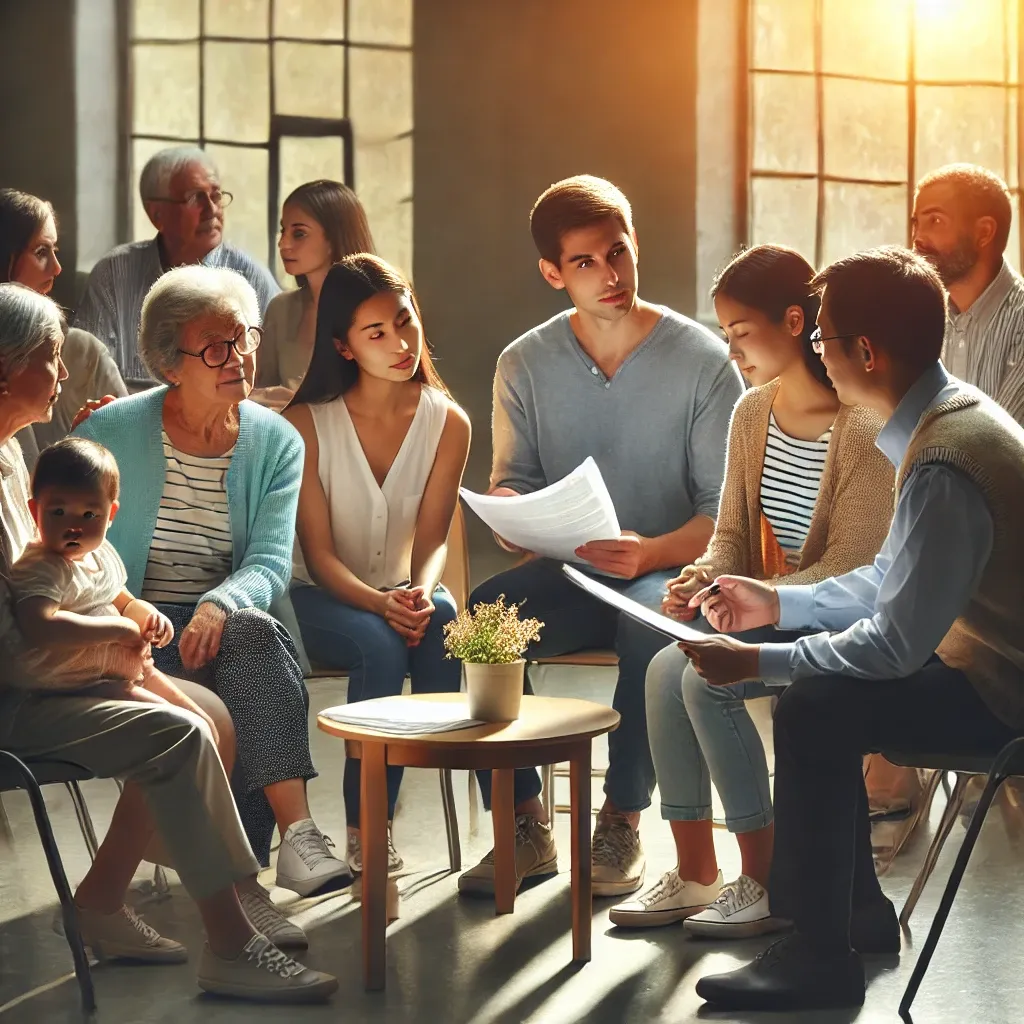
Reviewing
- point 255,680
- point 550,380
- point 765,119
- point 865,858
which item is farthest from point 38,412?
point 765,119

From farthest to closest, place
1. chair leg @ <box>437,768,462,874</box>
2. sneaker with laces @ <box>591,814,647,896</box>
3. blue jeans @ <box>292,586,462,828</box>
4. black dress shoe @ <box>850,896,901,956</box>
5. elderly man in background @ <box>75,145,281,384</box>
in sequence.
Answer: elderly man in background @ <box>75,145,281,384</box>, chair leg @ <box>437,768,462,874</box>, blue jeans @ <box>292,586,462,828</box>, sneaker with laces @ <box>591,814,647,896</box>, black dress shoe @ <box>850,896,901,956</box>

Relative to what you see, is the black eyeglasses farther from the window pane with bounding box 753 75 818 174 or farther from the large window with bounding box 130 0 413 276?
the window pane with bounding box 753 75 818 174

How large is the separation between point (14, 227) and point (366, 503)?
45.7 inches

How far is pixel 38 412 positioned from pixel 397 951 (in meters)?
1.20

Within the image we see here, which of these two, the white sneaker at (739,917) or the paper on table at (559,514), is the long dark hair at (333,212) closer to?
the paper on table at (559,514)

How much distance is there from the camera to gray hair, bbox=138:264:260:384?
3.40 metres

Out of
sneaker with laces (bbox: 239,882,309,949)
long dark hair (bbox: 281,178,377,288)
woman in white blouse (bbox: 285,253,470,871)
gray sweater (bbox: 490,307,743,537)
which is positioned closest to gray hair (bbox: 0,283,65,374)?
woman in white blouse (bbox: 285,253,470,871)

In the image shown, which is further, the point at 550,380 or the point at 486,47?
the point at 486,47

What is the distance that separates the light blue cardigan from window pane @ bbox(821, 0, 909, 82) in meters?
4.39

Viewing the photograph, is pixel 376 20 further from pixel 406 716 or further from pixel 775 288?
pixel 406 716

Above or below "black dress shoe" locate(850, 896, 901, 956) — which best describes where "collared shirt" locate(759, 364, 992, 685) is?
above

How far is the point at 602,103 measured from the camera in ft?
22.9

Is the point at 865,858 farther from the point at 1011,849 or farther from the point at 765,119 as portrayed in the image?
the point at 765,119

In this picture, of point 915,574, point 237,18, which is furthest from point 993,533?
point 237,18
